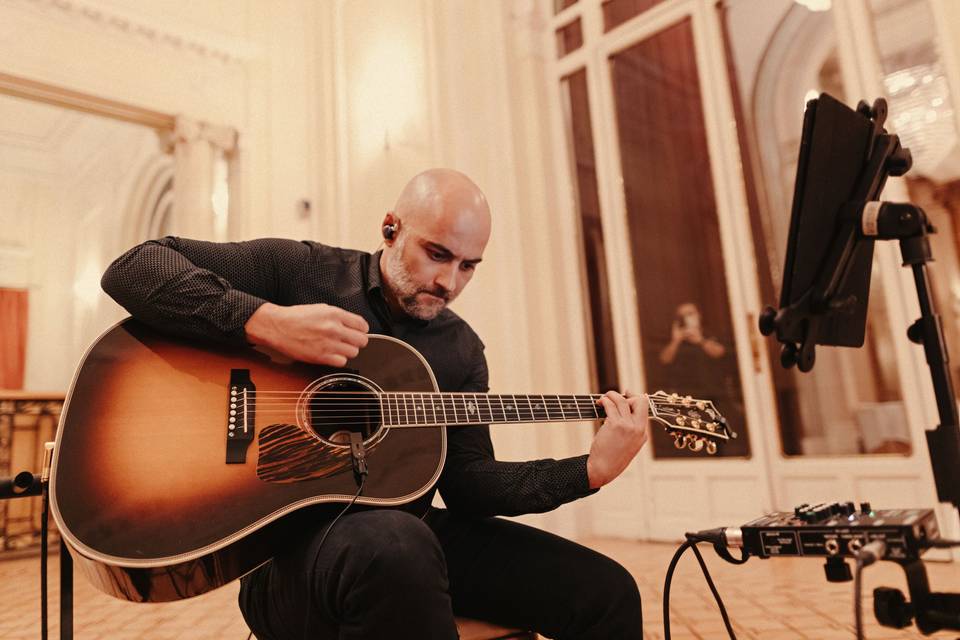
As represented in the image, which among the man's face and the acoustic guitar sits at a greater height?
the man's face

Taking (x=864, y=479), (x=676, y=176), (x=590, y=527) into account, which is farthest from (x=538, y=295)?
(x=864, y=479)

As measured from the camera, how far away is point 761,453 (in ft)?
12.5

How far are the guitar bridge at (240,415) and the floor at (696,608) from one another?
150 cm

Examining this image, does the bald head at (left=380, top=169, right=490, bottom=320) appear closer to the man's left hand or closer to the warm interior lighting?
the man's left hand

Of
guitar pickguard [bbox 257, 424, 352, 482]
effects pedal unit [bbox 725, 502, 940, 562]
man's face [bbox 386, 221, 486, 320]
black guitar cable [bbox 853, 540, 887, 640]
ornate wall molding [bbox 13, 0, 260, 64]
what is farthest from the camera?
ornate wall molding [bbox 13, 0, 260, 64]

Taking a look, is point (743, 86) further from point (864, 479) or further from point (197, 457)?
point (197, 457)

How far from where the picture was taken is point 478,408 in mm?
1481

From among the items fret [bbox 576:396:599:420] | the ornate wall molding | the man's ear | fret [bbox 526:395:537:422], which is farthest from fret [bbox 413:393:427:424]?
the ornate wall molding

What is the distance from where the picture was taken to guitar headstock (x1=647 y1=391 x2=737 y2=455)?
1.55 m

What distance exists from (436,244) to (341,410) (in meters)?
0.48

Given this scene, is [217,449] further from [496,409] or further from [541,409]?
[541,409]

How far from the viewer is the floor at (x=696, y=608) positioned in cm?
222

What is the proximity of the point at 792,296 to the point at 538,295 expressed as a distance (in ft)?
11.7

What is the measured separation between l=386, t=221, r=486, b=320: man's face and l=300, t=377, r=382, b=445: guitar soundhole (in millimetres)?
314
